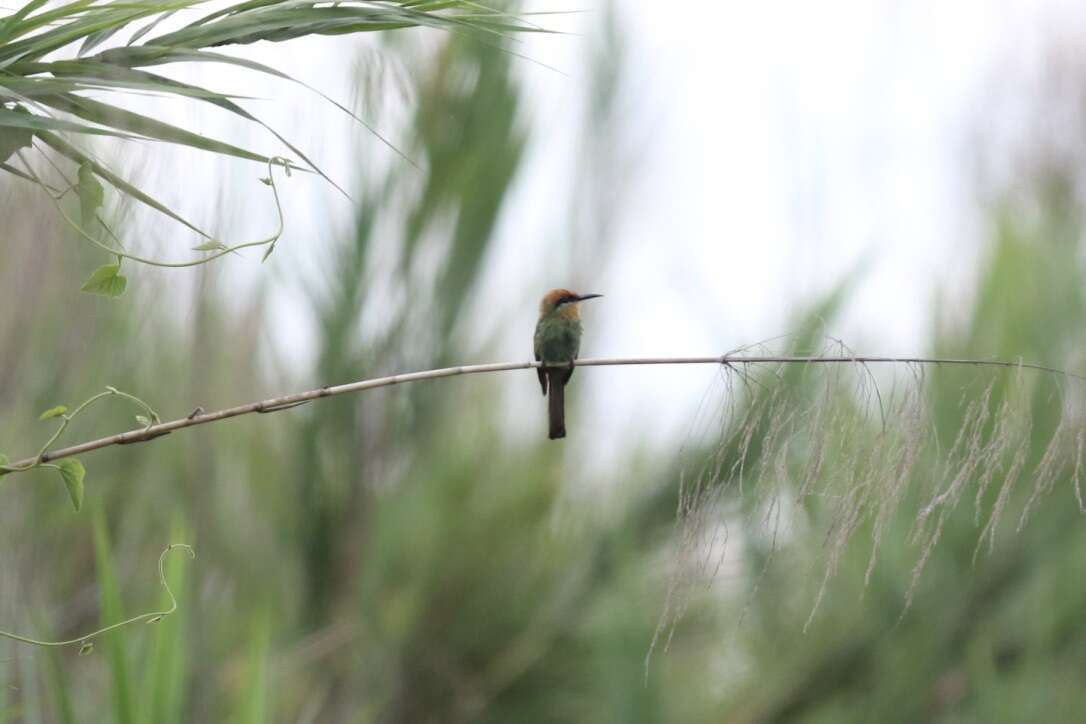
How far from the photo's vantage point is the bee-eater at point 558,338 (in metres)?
2.90

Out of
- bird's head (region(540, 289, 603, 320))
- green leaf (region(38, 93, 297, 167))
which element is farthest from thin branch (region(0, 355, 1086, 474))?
bird's head (region(540, 289, 603, 320))

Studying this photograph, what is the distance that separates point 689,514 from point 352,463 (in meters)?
2.67

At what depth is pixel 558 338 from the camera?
2967mm

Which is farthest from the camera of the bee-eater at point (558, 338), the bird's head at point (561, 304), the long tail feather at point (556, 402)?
the bird's head at point (561, 304)

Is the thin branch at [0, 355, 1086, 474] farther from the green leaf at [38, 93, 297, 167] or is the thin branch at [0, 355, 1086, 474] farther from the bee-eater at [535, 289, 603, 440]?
the bee-eater at [535, 289, 603, 440]

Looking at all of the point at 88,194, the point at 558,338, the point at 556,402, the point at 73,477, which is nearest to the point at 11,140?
the point at 88,194

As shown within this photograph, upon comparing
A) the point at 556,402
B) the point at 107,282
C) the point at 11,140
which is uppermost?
the point at 11,140

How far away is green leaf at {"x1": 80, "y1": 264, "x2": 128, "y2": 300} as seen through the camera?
122cm

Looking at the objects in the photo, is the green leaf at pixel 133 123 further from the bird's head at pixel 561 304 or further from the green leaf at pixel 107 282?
the bird's head at pixel 561 304

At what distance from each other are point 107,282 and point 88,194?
0.08 metres

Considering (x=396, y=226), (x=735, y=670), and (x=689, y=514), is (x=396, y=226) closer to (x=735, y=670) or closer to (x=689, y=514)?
(x=735, y=670)

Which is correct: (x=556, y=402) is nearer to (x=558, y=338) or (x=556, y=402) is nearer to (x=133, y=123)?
(x=558, y=338)

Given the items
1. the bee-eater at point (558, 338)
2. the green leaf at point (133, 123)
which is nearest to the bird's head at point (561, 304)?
the bee-eater at point (558, 338)

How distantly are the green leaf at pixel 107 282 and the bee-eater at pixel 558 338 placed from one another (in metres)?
1.68
